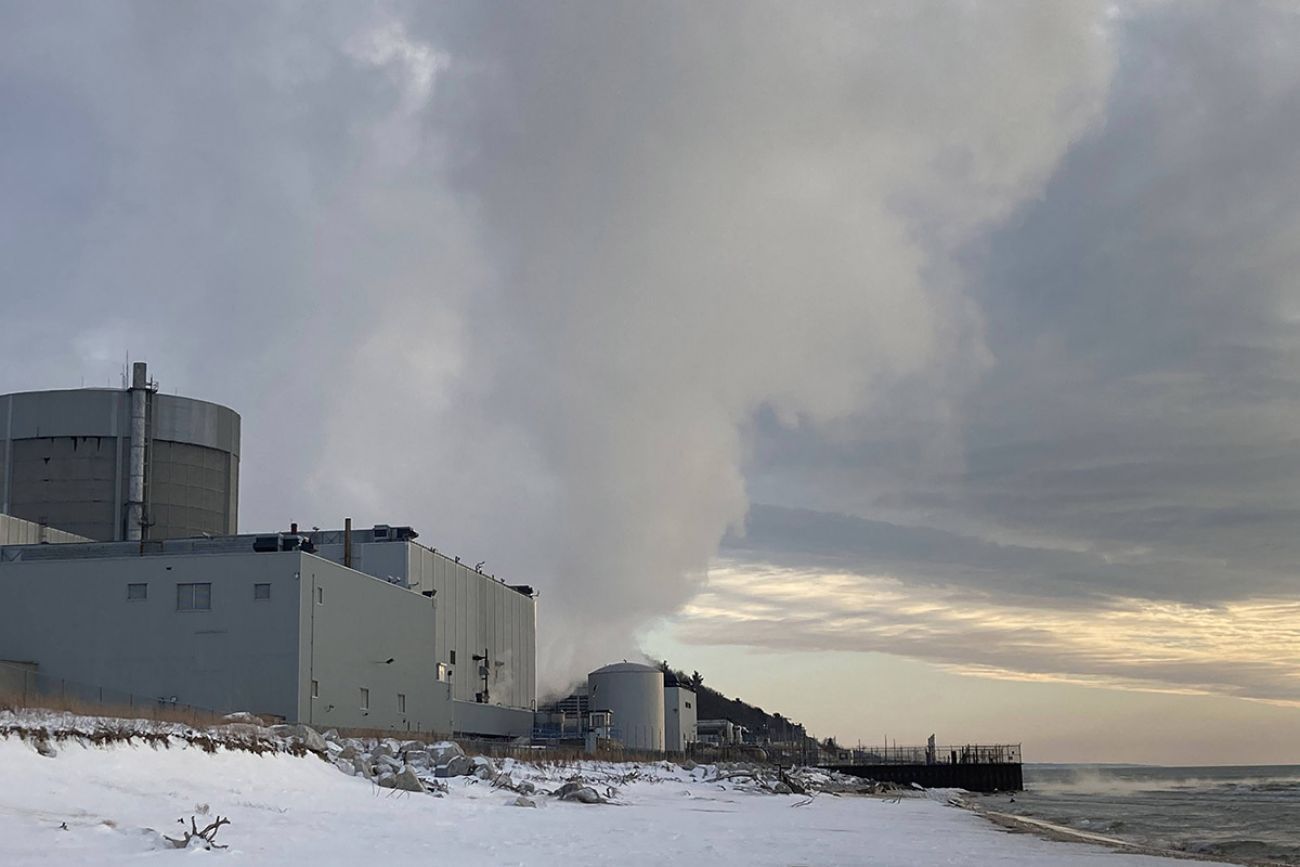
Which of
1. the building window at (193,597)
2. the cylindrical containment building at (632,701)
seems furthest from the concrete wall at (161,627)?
the cylindrical containment building at (632,701)

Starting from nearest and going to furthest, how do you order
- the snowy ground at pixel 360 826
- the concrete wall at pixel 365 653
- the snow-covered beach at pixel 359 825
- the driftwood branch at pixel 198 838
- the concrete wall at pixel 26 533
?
the driftwood branch at pixel 198 838 → the snowy ground at pixel 360 826 → the snow-covered beach at pixel 359 825 → the concrete wall at pixel 365 653 → the concrete wall at pixel 26 533

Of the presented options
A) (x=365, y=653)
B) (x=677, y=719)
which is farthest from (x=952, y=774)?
(x=365, y=653)

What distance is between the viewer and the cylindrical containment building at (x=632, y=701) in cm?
8475

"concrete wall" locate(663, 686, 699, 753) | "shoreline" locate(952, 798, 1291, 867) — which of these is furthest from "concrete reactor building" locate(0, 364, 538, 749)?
"shoreline" locate(952, 798, 1291, 867)

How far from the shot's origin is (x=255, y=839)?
53.3 feet

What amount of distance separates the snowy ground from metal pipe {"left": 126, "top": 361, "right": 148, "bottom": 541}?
43.0 metres

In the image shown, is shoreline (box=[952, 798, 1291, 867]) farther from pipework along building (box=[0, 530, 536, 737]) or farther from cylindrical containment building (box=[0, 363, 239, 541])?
cylindrical containment building (box=[0, 363, 239, 541])

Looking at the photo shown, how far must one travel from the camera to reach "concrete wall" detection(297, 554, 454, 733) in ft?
162

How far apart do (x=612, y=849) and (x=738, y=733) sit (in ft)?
336

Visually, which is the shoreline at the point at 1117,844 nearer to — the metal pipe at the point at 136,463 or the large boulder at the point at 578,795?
the large boulder at the point at 578,795

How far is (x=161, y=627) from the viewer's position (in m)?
48.7

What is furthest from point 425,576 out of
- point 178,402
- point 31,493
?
point 31,493

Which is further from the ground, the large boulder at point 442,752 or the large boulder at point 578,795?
the large boulder at point 442,752

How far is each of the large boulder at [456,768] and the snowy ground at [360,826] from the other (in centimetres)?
62
